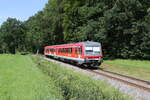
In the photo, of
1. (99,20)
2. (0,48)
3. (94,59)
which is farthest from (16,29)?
(94,59)

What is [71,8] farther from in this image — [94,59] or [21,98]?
[21,98]

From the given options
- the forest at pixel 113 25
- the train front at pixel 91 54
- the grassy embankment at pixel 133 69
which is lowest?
the grassy embankment at pixel 133 69

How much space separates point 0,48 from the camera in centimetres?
10700

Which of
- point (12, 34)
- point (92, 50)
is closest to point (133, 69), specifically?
point (92, 50)

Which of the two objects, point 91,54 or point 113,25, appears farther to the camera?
point 113,25

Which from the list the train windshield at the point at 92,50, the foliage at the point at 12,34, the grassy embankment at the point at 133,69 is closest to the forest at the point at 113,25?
the grassy embankment at the point at 133,69

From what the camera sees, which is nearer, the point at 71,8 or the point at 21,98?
the point at 21,98

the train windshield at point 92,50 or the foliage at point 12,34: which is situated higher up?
the foliage at point 12,34

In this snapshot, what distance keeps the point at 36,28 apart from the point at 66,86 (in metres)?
67.8

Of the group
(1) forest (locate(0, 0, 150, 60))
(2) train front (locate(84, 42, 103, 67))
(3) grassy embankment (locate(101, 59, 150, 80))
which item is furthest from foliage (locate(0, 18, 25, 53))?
(2) train front (locate(84, 42, 103, 67))

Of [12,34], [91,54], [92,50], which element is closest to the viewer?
[91,54]

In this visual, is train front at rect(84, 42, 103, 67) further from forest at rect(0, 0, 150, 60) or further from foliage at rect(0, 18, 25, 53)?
foliage at rect(0, 18, 25, 53)

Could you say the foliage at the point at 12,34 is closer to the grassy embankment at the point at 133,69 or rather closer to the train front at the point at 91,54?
the grassy embankment at the point at 133,69

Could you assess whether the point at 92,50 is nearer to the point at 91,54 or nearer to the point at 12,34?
the point at 91,54
